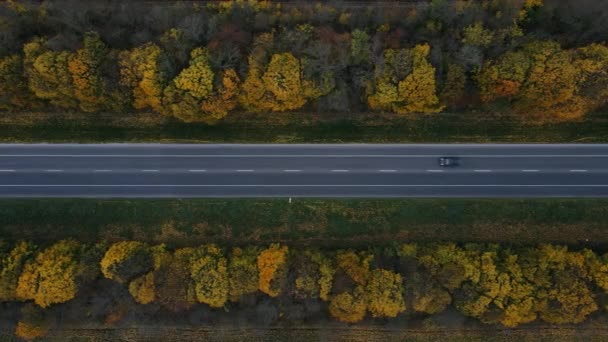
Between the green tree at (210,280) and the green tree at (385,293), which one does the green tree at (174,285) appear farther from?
the green tree at (385,293)

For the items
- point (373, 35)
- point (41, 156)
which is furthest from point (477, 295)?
point (41, 156)

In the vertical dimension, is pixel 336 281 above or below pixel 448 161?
below

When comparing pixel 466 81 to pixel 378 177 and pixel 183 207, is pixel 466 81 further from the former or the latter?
pixel 183 207

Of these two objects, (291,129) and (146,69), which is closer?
(146,69)

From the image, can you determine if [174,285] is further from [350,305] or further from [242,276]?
[350,305]

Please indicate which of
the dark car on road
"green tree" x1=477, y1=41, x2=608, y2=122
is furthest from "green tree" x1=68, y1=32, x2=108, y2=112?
"green tree" x1=477, y1=41, x2=608, y2=122

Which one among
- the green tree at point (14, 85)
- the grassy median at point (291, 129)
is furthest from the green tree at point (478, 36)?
the green tree at point (14, 85)

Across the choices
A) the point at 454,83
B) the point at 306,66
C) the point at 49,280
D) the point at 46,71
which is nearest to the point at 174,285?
the point at 49,280
